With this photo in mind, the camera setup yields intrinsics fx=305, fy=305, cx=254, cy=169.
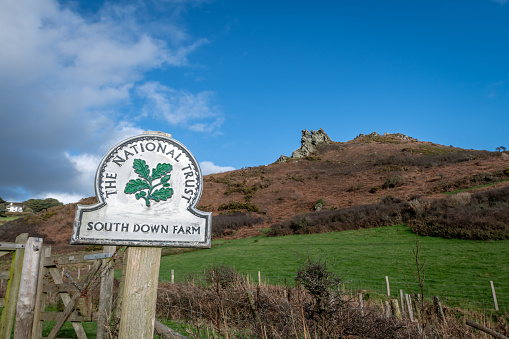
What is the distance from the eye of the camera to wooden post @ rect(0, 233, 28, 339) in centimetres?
464

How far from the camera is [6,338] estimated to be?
15.0 ft

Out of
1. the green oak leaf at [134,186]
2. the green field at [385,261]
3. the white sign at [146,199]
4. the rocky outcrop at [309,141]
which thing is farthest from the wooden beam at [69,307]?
the rocky outcrop at [309,141]

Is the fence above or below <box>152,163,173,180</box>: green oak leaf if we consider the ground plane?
below

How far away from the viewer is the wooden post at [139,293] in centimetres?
273

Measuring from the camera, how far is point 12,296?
4773mm

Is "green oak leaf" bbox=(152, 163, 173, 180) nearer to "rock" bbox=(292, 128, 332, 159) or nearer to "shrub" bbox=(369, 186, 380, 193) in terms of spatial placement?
"shrub" bbox=(369, 186, 380, 193)

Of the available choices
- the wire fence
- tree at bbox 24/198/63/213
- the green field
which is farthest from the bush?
tree at bbox 24/198/63/213

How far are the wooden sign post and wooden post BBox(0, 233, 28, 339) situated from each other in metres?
3.21

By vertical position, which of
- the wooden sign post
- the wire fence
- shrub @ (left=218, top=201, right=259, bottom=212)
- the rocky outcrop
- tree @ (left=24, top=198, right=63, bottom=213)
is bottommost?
the wire fence

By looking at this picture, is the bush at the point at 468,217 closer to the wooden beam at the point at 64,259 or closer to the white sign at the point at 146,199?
the wooden beam at the point at 64,259

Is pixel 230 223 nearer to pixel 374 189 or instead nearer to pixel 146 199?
pixel 374 189

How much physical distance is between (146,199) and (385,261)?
1655cm

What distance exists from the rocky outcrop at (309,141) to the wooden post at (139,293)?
78073 mm

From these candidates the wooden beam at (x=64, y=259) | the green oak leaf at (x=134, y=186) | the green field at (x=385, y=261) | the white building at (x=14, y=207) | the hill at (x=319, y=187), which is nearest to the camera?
the green oak leaf at (x=134, y=186)
